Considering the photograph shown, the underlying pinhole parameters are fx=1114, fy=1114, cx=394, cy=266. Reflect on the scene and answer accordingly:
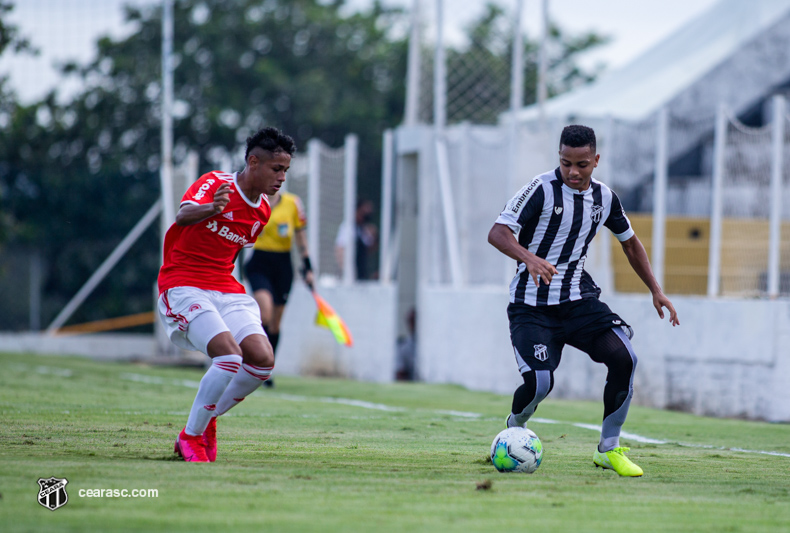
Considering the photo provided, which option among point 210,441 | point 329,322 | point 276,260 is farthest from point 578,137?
point 329,322

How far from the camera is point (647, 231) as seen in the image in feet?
42.5

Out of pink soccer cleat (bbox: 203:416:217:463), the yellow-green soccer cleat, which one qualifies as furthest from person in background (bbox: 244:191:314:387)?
the yellow-green soccer cleat

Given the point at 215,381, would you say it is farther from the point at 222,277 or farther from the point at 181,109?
the point at 181,109

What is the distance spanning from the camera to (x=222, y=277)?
23.6ft

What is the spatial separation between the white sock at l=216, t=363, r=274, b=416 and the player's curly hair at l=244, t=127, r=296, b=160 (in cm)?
136

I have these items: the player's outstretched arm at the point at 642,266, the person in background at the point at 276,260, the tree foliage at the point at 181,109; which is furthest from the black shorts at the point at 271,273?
the player's outstretched arm at the point at 642,266

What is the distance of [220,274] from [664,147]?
7061mm

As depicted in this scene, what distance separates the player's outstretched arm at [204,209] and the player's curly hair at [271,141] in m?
0.41

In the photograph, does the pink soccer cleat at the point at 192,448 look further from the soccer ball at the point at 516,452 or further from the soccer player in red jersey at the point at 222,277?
the soccer ball at the point at 516,452

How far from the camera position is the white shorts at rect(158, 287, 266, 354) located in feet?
22.6

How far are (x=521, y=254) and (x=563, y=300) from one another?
560mm

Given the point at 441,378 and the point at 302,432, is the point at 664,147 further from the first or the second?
the point at 302,432

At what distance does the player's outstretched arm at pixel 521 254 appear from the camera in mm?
6453

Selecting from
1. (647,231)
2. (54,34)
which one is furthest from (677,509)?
(54,34)
